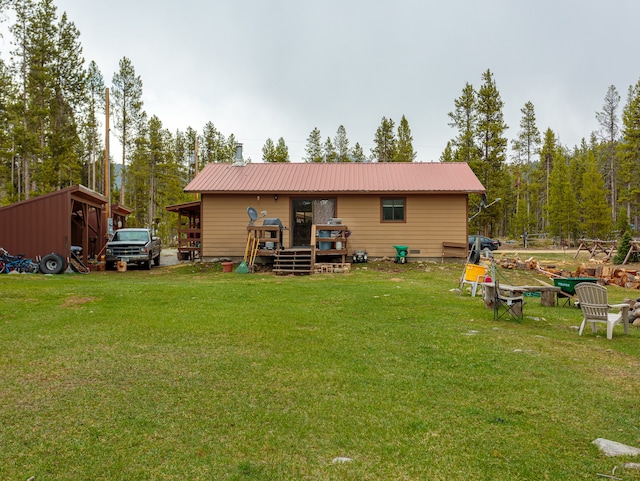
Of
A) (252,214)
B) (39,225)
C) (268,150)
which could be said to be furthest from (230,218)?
(268,150)

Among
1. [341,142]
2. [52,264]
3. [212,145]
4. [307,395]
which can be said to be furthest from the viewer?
[341,142]

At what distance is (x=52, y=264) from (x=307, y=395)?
1402cm

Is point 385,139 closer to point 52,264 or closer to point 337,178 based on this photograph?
point 337,178

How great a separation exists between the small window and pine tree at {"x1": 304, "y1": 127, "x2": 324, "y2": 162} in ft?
106

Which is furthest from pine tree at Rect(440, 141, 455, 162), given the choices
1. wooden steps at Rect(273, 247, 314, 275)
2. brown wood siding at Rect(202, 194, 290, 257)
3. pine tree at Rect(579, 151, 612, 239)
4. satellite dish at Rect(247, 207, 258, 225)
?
wooden steps at Rect(273, 247, 314, 275)

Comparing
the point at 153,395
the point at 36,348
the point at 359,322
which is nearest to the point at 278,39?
the point at 359,322

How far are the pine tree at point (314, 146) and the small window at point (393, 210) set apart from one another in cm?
3242

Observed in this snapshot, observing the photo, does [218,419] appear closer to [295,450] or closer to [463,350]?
[295,450]

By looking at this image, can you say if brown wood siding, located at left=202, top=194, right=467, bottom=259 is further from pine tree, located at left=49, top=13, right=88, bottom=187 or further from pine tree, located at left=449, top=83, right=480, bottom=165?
pine tree, located at left=449, top=83, right=480, bottom=165

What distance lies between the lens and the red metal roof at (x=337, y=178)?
17828 millimetres

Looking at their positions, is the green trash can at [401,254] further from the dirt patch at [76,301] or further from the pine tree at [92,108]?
the pine tree at [92,108]

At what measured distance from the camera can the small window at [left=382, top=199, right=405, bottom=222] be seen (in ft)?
59.9

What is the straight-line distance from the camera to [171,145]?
46.3 meters

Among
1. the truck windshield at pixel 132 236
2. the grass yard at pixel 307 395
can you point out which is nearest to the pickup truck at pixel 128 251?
the truck windshield at pixel 132 236
